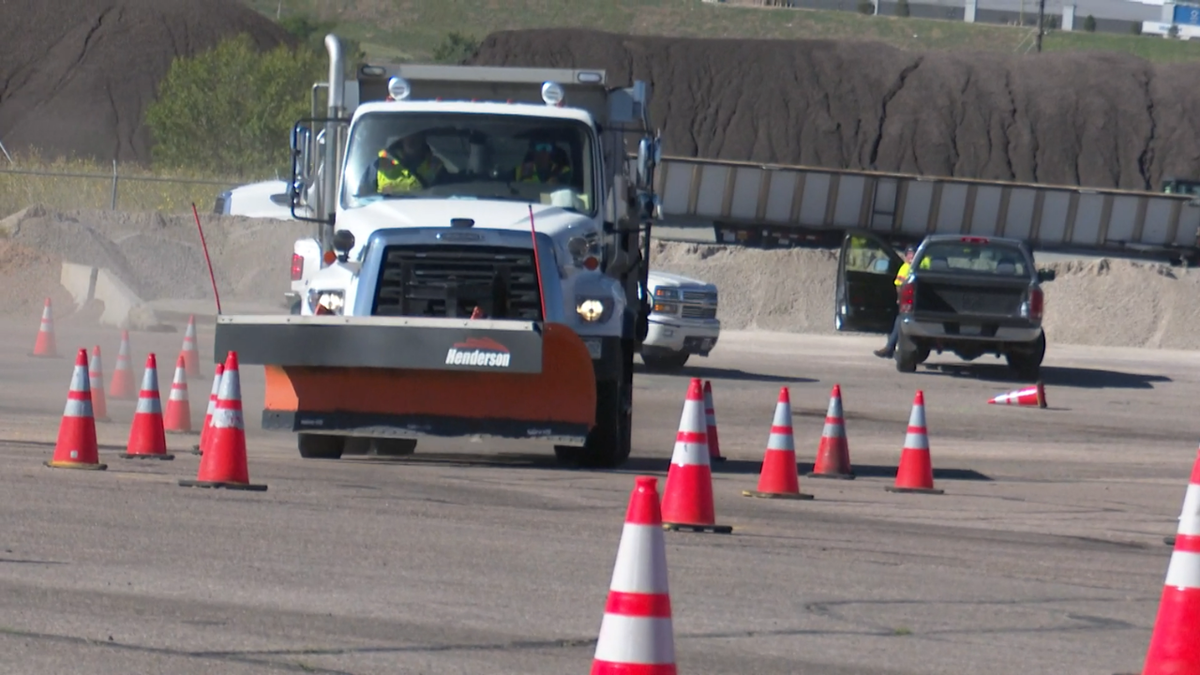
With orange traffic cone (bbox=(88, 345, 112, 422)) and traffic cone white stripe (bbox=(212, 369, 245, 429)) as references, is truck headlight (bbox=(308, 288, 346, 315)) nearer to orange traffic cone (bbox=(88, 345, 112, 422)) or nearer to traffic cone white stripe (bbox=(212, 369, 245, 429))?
traffic cone white stripe (bbox=(212, 369, 245, 429))

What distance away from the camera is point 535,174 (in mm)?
13156

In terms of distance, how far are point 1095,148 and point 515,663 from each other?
7699 cm

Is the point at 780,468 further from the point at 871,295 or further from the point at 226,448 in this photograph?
the point at 871,295

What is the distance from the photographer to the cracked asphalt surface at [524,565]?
6.22 m

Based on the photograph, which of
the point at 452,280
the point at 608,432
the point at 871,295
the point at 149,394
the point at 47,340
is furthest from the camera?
the point at 871,295

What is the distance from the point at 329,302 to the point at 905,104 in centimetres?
7005

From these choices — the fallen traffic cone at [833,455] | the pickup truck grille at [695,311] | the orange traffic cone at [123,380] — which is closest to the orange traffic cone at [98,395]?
the orange traffic cone at [123,380]

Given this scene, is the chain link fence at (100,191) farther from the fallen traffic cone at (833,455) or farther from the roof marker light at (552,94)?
the fallen traffic cone at (833,455)

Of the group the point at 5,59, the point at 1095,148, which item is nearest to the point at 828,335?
the point at 1095,148

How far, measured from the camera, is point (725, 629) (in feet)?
22.1

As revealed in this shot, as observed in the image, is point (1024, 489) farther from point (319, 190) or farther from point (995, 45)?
point (995, 45)

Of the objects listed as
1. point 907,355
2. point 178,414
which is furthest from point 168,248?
point 178,414

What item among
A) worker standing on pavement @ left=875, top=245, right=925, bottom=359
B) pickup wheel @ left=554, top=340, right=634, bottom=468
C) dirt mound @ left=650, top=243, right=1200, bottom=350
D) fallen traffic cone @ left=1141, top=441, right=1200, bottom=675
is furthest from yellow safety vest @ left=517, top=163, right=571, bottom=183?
dirt mound @ left=650, top=243, right=1200, bottom=350

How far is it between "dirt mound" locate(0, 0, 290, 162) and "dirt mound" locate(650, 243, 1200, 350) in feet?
171
